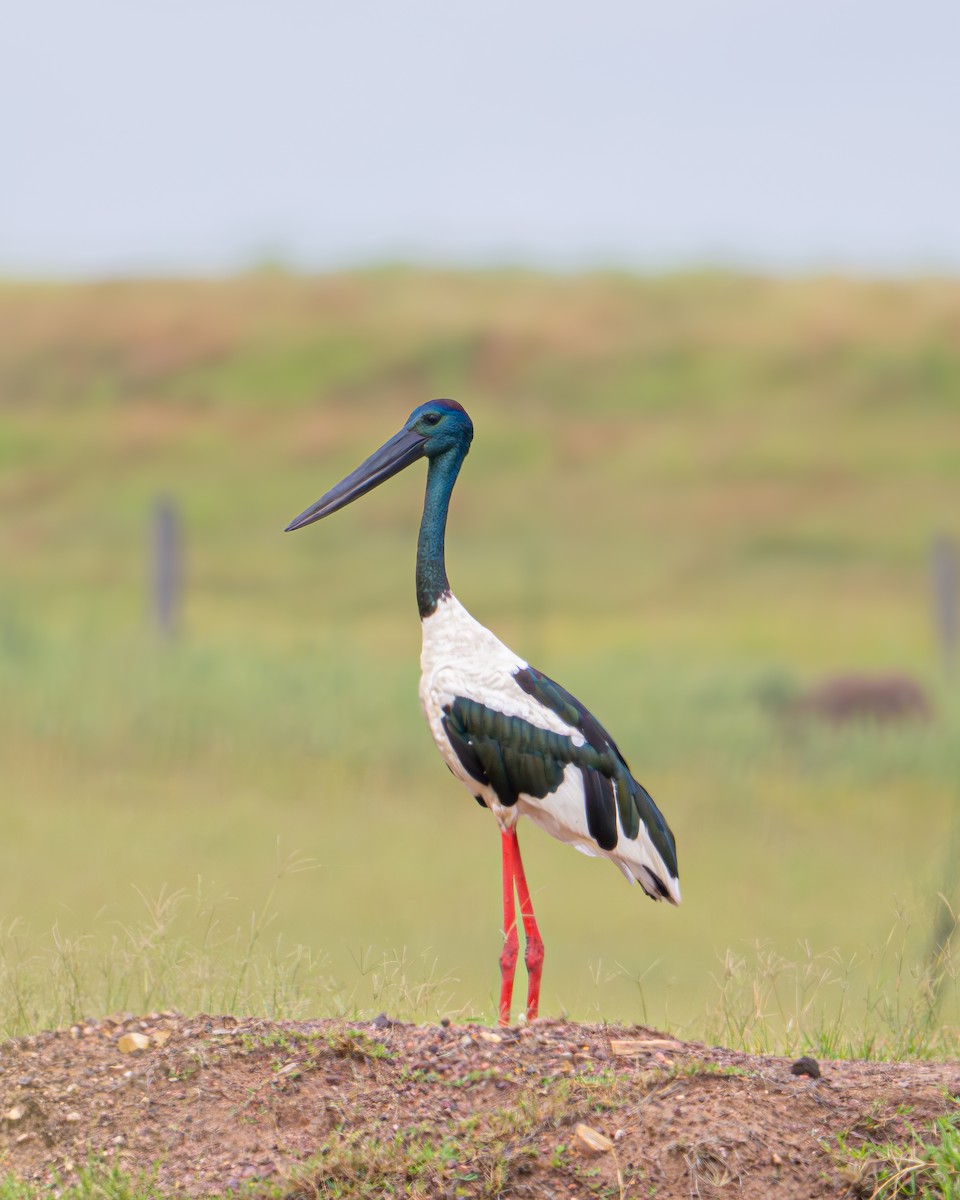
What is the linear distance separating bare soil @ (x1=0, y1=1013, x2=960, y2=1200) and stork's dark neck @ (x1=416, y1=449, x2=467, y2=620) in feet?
4.69

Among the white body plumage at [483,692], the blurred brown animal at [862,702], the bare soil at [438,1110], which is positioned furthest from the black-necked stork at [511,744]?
the blurred brown animal at [862,702]

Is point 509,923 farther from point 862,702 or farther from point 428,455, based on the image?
point 862,702

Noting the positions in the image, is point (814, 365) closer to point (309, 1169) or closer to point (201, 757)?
point (201, 757)

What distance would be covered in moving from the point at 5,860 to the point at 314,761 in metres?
3.20

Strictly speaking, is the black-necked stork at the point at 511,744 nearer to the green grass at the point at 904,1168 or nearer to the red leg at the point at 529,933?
the red leg at the point at 529,933

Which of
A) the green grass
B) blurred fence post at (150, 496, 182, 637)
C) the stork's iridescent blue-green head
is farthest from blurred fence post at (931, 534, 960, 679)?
the green grass

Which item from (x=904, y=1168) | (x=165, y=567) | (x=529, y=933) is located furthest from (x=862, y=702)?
(x=904, y=1168)

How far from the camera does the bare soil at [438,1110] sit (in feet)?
16.5

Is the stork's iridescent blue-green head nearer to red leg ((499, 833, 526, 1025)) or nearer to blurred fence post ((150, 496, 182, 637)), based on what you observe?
red leg ((499, 833, 526, 1025))

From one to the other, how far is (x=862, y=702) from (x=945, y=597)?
5.54 metres

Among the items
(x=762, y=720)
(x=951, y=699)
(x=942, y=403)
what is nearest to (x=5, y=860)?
(x=762, y=720)

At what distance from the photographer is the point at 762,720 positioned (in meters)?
15.9

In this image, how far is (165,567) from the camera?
1977cm

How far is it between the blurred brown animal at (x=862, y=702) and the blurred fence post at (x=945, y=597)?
4.60 m
